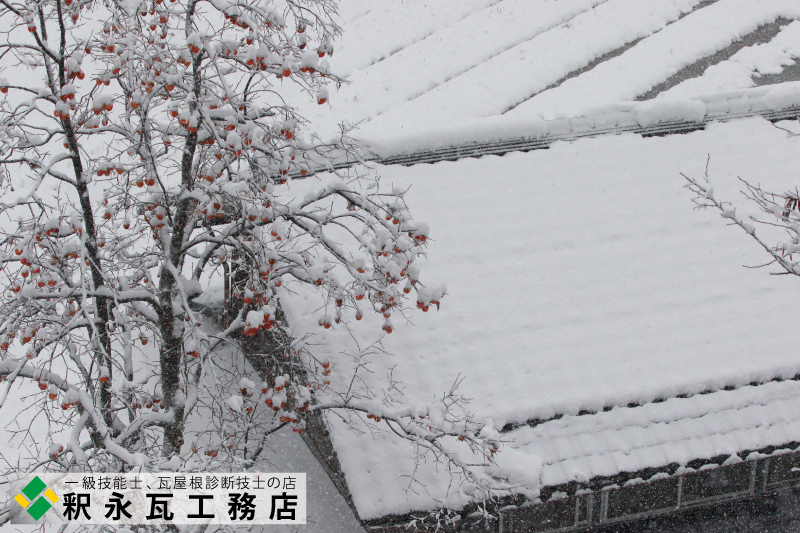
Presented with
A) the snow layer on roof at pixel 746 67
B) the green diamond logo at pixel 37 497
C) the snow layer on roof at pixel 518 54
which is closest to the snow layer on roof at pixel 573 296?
the green diamond logo at pixel 37 497

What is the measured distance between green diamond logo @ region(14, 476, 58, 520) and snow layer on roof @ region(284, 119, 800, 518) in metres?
2.29

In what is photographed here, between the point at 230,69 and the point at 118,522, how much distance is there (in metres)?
3.39

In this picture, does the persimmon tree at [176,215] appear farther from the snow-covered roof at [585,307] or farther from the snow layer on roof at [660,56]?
the snow layer on roof at [660,56]

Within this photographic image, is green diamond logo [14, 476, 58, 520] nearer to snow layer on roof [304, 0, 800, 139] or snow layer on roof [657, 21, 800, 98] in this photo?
snow layer on roof [304, 0, 800, 139]

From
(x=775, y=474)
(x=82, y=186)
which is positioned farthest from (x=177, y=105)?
(x=775, y=474)

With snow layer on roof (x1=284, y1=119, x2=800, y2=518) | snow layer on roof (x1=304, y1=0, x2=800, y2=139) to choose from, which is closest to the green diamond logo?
snow layer on roof (x1=284, y1=119, x2=800, y2=518)

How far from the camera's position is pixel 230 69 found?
5.05 meters

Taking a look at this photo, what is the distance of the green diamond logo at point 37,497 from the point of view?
16.7 ft

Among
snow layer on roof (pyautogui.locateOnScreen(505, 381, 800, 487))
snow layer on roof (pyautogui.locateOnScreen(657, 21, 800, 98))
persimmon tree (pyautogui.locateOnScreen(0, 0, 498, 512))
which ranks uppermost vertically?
snow layer on roof (pyautogui.locateOnScreen(657, 21, 800, 98))

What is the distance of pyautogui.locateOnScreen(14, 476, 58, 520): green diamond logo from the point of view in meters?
5.09

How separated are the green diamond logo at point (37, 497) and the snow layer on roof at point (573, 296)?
229cm

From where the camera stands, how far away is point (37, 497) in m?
5.22

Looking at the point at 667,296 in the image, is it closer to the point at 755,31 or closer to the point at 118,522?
the point at 118,522

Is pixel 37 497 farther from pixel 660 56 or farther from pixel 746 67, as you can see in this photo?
pixel 746 67
